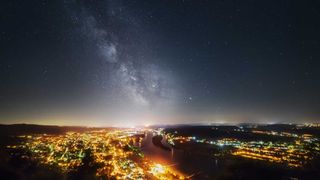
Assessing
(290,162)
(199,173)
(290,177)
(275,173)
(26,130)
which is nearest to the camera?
(290,177)

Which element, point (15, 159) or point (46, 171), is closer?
point (46, 171)

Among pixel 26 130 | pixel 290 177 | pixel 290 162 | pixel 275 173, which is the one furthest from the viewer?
pixel 26 130

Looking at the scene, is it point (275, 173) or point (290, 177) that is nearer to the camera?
point (290, 177)

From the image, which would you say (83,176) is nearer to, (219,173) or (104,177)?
(104,177)

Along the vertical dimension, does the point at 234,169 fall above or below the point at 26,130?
below

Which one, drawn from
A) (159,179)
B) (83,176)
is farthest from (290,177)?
(83,176)

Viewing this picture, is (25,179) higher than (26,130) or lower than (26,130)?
lower

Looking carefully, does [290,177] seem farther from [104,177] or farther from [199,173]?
[104,177]

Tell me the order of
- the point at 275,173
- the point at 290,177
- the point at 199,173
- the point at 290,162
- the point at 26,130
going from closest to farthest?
the point at 290,177 < the point at 275,173 < the point at 199,173 < the point at 290,162 < the point at 26,130

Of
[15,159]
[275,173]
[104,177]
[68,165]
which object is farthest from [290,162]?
[15,159]
